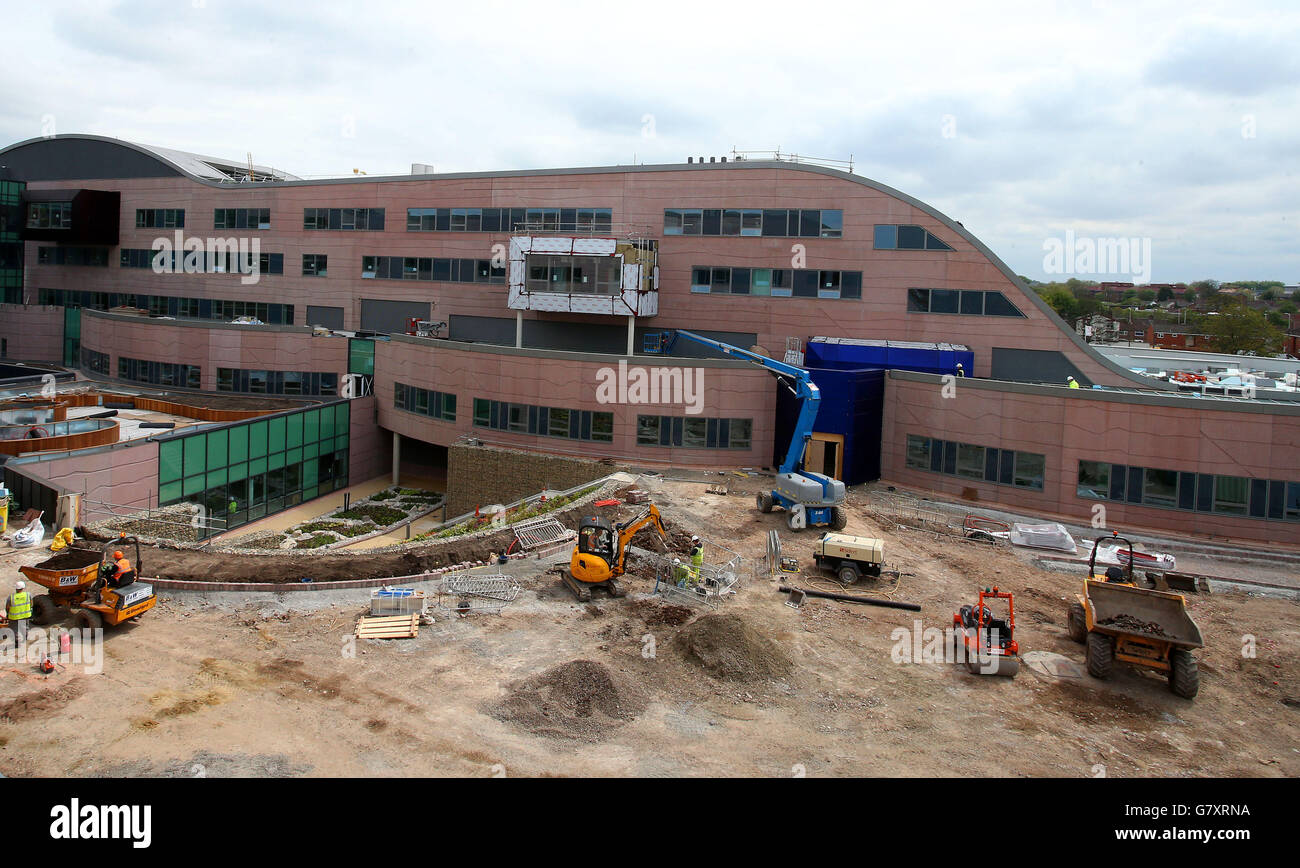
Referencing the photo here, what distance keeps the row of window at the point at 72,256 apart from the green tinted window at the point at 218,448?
4034cm

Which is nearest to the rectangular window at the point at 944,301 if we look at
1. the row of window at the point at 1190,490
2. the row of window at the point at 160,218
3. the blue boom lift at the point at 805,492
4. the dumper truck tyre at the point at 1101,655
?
the row of window at the point at 1190,490

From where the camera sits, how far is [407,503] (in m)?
45.4

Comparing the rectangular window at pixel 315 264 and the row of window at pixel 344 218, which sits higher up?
the row of window at pixel 344 218

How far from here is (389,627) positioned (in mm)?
20016

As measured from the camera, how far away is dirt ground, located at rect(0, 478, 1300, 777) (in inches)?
592

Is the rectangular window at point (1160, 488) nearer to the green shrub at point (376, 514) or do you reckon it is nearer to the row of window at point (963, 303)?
the row of window at point (963, 303)

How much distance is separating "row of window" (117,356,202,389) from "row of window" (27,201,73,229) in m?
18.8

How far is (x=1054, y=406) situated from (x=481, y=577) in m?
23.5

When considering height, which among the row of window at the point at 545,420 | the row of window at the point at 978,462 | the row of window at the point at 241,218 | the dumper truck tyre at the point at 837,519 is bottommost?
the dumper truck tyre at the point at 837,519

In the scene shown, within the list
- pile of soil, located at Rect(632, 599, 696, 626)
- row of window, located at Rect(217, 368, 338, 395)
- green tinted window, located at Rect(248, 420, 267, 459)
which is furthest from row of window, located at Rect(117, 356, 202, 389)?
pile of soil, located at Rect(632, 599, 696, 626)

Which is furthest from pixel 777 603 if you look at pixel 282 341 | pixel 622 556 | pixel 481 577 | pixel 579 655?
pixel 282 341

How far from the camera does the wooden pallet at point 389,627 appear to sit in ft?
65.0

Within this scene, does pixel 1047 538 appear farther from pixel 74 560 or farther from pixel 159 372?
pixel 159 372

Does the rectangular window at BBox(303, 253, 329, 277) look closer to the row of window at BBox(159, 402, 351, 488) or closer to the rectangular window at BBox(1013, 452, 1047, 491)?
the row of window at BBox(159, 402, 351, 488)
